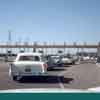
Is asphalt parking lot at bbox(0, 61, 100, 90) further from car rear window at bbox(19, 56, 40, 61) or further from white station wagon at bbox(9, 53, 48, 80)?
car rear window at bbox(19, 56, 40, 61)

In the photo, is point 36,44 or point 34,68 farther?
point 36,44

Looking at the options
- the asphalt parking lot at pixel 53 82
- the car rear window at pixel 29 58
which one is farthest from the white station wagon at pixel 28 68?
the car rear window at pixel 29 58

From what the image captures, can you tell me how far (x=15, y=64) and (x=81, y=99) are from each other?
1582 cm

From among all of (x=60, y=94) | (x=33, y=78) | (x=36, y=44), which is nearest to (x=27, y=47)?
(x=36, y=44)

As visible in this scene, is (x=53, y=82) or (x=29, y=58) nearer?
(x=53, y=82)

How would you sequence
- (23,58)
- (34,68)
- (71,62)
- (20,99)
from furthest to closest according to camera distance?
(71,62)
(23,58)
(34,68)
(20,99)

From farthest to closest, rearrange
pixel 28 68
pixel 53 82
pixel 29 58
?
pixel 29 58
pixel 28 68
pixel 53 82

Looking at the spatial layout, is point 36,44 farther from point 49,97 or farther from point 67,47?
point 49,97

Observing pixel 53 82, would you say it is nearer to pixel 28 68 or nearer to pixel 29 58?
pixel 28 68

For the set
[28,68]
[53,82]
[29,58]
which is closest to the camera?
[53,82]

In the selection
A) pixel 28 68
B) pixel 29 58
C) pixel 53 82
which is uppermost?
pixel 29 58

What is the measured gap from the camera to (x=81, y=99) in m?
3.73

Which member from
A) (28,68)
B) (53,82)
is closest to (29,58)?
(28,68)

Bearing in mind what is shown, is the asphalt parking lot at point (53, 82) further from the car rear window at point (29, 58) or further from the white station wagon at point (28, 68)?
the car rear window at point (29, 58)
